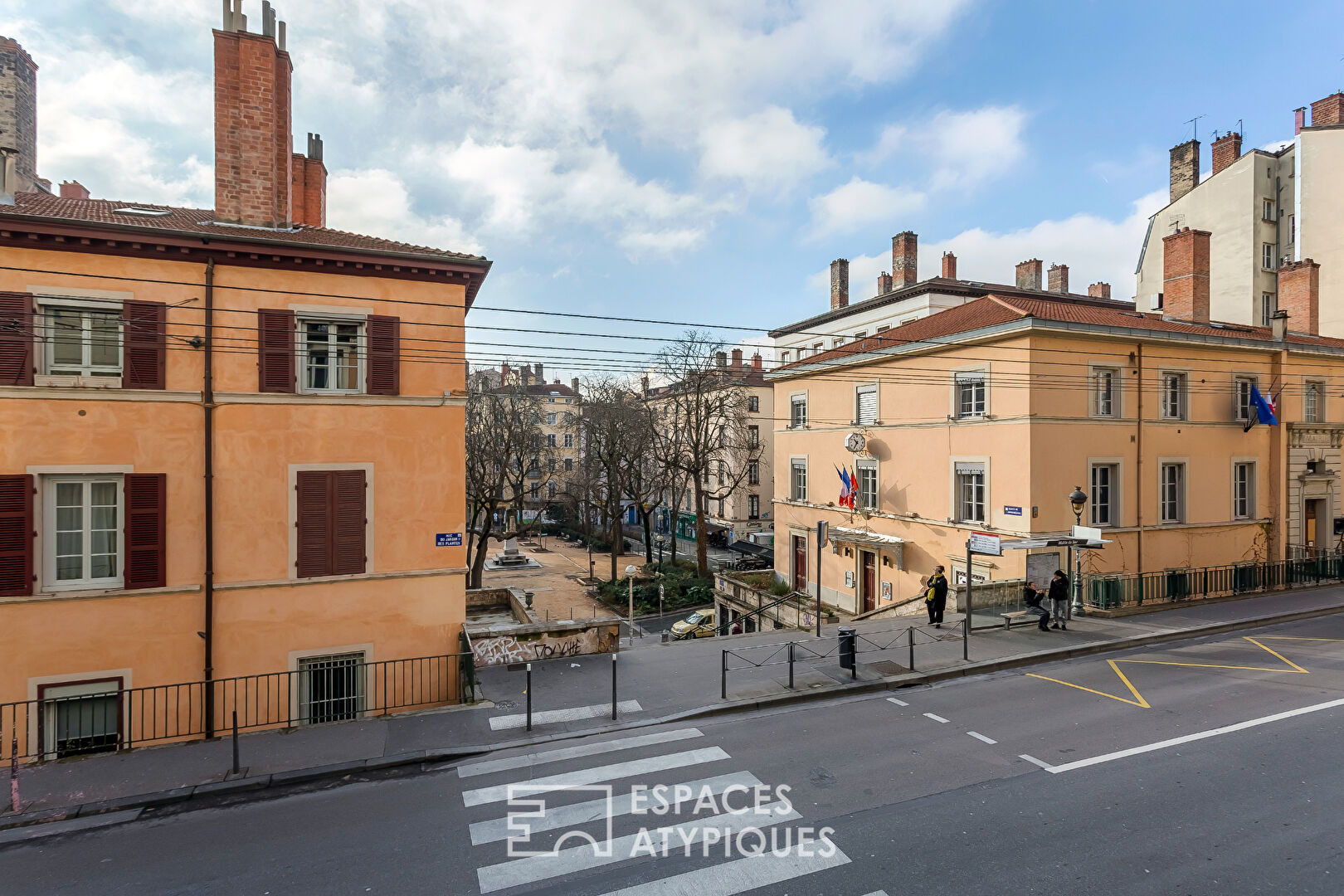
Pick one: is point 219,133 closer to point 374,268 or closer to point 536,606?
point 374,268

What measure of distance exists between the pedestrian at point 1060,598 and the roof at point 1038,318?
24.4 feet

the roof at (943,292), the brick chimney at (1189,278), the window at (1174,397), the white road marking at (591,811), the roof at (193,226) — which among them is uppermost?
the roof at (943,292)

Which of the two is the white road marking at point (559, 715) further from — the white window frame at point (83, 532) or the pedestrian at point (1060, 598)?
the pedestrian at point (1060, 598)

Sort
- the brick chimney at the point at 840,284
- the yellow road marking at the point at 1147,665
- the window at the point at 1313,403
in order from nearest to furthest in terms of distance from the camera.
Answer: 1. the yellow road marking at the point at 1147,665
2. the window at the point at 1313,403
3. the brick chimney at the point at 840,284

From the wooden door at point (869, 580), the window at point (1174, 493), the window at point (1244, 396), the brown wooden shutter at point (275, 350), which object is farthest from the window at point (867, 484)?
the brown wooden shutter at point (275, 350)

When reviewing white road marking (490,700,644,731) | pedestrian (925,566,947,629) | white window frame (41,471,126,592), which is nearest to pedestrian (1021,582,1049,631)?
pedestrian (925,566,947,629)

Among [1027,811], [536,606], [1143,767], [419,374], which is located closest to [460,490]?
[419,374]

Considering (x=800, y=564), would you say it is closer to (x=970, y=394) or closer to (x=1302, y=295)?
(x=970, y=394)

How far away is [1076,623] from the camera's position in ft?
54.2

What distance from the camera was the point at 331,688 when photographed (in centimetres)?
1233

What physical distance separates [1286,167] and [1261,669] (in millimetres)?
32067

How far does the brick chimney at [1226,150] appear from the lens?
33.1 m

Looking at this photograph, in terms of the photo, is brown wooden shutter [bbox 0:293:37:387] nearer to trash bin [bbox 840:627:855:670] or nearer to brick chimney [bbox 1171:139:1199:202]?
trash bin [bbox 840:627:855:670]

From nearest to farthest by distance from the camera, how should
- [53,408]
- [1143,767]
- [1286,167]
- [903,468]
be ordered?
[1143,767]
[53,408]
[903,468]
[1286,167]
